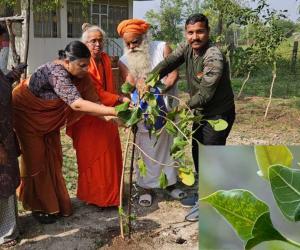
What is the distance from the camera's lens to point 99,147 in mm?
3451

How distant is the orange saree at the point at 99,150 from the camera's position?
339cm

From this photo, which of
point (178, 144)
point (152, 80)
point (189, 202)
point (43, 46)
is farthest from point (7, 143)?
point (43, 46)

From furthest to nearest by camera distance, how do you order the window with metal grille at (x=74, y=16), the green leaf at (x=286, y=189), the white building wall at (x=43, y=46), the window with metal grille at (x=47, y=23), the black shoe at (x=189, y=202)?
the window with metal grille at (x=74, y=16) < the window with metal grille at (x=47, y=23) < the white building wall at (x=43, y=46) < the black shoe at (x=189, y=202) < the green leaf at (x=286, y=189)

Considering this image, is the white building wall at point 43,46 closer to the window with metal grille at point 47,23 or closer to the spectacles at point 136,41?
the window with metal grille at point 47,23

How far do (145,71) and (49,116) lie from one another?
34.4 inches

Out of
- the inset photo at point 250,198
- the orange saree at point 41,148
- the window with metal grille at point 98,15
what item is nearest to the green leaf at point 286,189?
the inset photo at point 250,198

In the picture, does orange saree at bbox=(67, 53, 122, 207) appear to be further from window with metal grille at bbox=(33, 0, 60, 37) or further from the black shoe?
window with metal grille at bbox=(33, 0, 60, 37)

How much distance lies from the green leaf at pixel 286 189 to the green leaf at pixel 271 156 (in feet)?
0.17

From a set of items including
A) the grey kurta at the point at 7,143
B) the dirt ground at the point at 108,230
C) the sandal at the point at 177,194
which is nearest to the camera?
the grey kurta at the point at 7,143

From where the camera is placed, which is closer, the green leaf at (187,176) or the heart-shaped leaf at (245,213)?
the heart-shaped leaf at (245,213)

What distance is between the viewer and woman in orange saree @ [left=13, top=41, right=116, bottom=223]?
9.27 ft

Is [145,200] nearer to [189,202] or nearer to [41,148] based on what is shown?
[189,202]

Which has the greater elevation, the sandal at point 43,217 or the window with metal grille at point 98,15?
the window with metal grille at point 98,15

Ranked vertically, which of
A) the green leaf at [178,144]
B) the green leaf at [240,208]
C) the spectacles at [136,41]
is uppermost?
the spectacles at [136,41]
